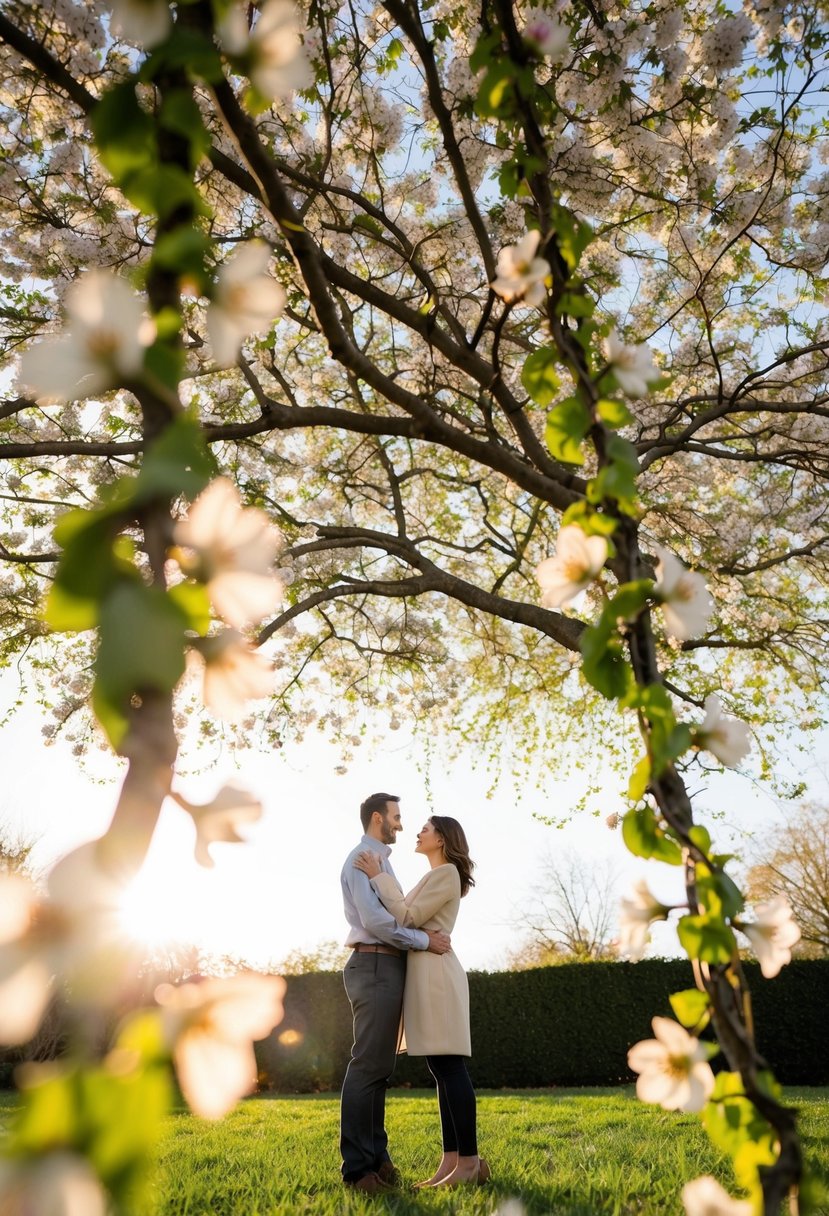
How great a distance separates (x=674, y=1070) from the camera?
29.9 inches

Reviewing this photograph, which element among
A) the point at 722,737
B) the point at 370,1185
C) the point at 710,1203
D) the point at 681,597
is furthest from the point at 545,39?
the point at 370,1185

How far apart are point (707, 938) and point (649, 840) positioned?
12 cm

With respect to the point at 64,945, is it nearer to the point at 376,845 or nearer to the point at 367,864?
the point at 367,864

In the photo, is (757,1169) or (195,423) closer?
(195,423)

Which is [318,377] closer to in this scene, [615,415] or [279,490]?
[279,490]

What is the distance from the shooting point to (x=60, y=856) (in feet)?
1.41

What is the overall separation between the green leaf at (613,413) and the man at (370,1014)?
3.37 m

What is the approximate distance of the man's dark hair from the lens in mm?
4211

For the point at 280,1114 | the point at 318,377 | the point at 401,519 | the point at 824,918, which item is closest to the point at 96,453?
the point at 401,519

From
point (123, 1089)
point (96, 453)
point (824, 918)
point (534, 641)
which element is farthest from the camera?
point (824, 918)

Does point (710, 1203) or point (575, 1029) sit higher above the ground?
point (710, 1203)

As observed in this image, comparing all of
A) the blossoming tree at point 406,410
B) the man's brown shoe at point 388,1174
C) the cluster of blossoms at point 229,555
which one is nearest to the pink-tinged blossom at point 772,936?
the blossoming tree at point 406,410

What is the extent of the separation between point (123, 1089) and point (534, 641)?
33.9 feet

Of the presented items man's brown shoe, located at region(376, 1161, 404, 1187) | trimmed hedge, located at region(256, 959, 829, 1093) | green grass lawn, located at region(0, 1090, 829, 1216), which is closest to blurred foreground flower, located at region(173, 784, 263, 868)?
green grass lawn, located at region(0, 1090, 829, 1216)
